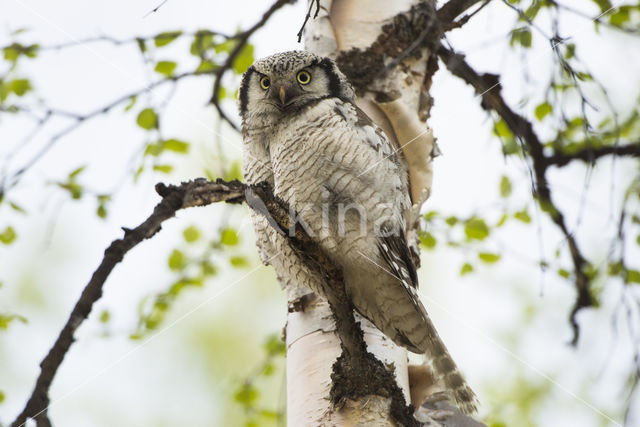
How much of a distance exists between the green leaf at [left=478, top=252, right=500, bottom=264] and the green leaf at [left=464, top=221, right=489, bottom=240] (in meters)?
0.14

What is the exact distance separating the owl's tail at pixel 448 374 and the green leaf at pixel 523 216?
114 centimetres

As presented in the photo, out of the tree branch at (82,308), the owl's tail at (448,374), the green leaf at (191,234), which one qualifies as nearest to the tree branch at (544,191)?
the owl's tail at (448,374)

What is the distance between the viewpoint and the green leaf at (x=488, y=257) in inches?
112

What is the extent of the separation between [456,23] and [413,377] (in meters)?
1.33

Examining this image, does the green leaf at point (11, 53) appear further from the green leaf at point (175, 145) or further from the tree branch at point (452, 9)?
the tree branch at point (452, 9)

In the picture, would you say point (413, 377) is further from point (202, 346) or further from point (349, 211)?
point (202, 346)

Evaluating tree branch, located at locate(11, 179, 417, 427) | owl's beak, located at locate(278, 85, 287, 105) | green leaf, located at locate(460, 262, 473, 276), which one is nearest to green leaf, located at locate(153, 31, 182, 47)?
owl's beak, located at locate(278, 85, 287, 105)

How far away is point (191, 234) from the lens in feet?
10.1

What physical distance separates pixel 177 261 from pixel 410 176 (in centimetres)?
148

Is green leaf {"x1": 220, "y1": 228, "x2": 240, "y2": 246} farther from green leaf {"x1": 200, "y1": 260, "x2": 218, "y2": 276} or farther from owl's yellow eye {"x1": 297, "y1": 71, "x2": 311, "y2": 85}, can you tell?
owl's yellow eye {"x1": 297, "y1": 71, "x2": 311, "y2": 85}

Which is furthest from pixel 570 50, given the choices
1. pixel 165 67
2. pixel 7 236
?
pixel 7 236

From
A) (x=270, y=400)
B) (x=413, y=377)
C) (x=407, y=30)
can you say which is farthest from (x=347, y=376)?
(x=270, y=400)

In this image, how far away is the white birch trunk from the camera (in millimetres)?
1590

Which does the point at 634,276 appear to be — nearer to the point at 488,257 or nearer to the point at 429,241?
the point at 488,257
